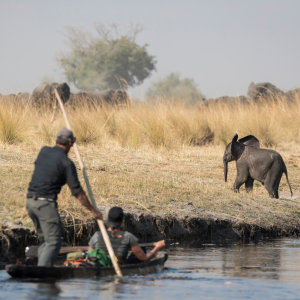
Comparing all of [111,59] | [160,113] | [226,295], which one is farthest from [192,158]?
[111,59]

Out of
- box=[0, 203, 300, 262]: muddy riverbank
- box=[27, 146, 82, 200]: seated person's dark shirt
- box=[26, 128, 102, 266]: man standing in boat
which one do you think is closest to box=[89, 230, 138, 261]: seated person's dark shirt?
box=[26, 128, 102, 266]: man standing in boat

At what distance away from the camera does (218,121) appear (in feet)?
60.0

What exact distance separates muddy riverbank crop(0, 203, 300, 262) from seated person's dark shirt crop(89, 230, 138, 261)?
1.38 meters

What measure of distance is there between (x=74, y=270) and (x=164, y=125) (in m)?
11.2

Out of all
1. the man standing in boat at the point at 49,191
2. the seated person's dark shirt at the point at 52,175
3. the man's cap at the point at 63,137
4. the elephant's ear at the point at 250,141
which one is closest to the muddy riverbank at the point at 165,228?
the man standing in boat at the point at 49,191

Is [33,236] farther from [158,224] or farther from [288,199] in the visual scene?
[288,199]

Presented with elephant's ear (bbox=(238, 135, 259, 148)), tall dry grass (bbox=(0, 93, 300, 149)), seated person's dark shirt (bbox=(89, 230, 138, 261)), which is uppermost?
tall dry grass (bbox=(0, 93, 300, 149))

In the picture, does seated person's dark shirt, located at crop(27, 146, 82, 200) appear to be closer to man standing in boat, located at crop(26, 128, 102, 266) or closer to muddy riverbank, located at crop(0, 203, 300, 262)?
man standing in boat, located at crop(26, 128, 102, 266)

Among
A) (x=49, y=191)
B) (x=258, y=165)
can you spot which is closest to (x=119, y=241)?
(x=49, y=191)

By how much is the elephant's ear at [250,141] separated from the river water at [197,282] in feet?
13.9

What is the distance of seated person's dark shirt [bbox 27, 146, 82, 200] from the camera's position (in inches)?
219

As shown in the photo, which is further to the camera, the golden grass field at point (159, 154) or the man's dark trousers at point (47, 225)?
the golden grass field at point (159, 154)

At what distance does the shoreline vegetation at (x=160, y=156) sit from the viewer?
31.2 ft

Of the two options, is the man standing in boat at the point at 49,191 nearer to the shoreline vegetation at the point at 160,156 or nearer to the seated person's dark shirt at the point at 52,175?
the seated person's dark shirt at the point at 52,175
